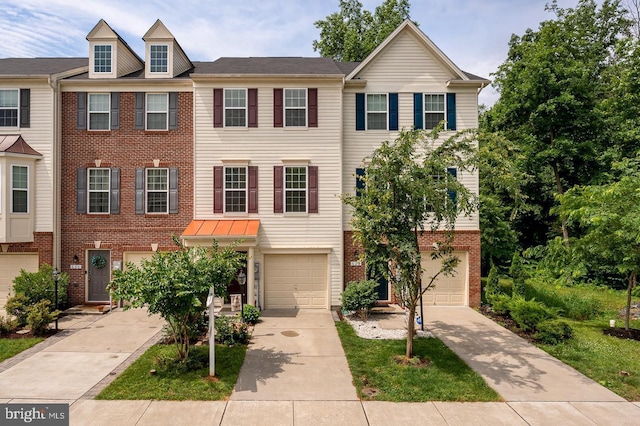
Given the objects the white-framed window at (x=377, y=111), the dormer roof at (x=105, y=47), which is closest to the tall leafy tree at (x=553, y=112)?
the white-framed window at (x=377, y=111)

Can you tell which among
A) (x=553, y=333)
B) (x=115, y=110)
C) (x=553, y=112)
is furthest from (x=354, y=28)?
(x=553, y=333)

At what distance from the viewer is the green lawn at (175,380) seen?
754 cm

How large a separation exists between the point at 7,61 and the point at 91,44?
4923 mm

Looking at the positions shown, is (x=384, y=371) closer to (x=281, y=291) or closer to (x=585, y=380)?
(x=585, y=380)

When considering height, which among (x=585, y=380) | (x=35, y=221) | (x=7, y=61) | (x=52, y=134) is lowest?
(x=585, y=380)

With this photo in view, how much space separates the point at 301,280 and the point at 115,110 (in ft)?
34.0

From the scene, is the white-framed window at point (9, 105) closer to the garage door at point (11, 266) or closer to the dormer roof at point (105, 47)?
the dormer roof at point (105, 47)

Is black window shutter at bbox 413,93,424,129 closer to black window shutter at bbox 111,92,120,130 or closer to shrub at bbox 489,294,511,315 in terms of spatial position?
shrub at bbox 489,294,511,315

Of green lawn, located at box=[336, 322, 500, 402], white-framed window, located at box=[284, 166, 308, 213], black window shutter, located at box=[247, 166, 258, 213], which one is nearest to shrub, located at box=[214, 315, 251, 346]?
green lawn, located at box=[336, 322, 500, 402]

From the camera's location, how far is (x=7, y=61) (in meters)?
16.6

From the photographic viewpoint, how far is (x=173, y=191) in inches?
583

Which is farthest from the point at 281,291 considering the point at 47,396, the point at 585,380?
the point at 585,380

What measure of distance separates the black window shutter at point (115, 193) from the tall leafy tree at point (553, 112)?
2186 centimetres

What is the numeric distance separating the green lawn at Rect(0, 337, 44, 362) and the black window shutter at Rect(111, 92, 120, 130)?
834cm
